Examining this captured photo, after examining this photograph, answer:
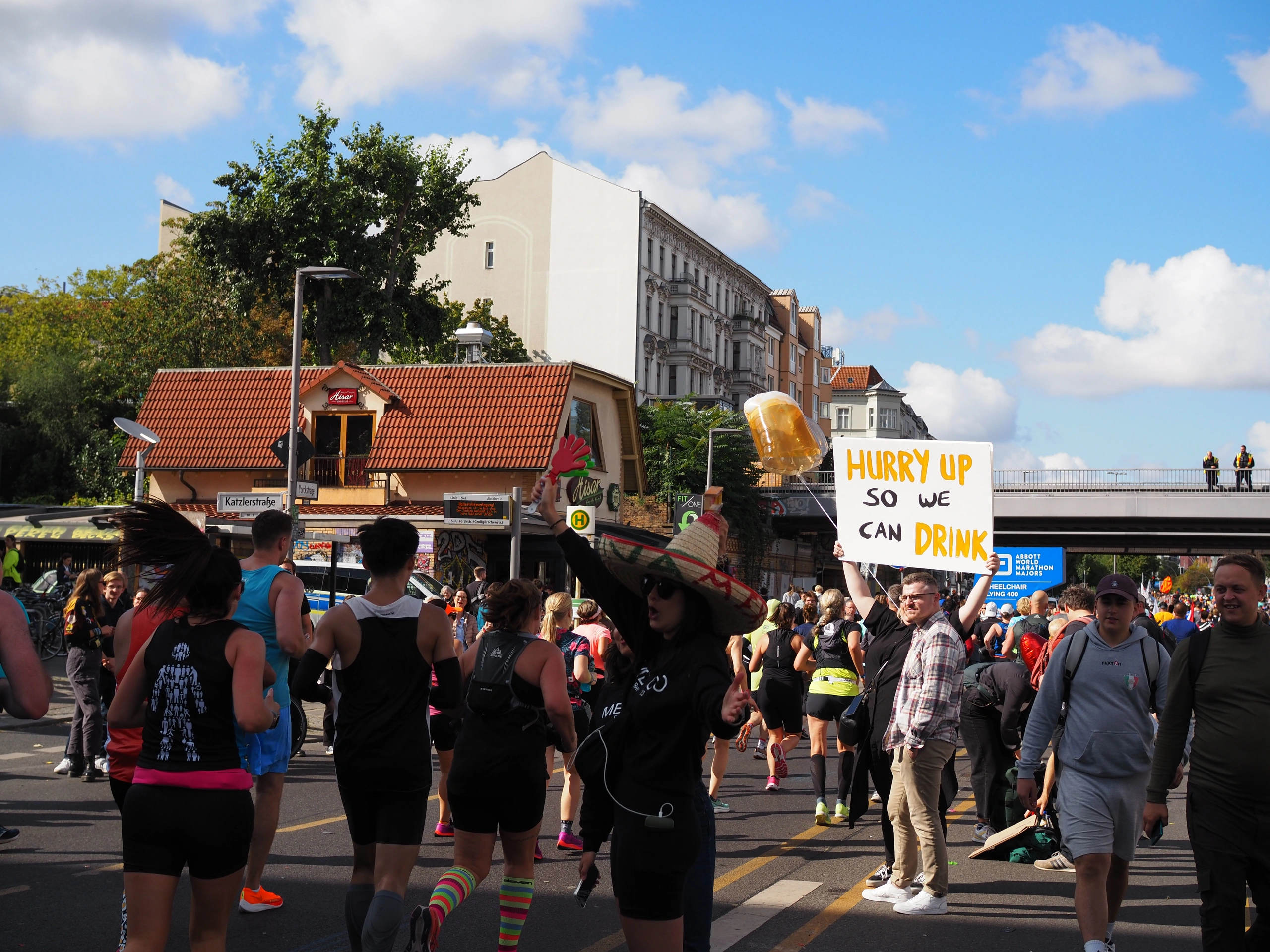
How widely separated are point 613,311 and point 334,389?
103 ft

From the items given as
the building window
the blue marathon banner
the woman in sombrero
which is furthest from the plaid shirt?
the building window

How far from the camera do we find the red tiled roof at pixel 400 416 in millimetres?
31750

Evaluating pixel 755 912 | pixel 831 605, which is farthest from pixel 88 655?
pixel 755 912

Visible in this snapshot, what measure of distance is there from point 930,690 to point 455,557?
25889 mm

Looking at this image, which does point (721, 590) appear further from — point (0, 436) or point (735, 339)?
point (735, 339)

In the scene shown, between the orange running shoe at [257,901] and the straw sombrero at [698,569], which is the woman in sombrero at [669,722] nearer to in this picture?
the straw sombrero at [698,569]

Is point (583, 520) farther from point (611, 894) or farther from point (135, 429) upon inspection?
point (611, 894)

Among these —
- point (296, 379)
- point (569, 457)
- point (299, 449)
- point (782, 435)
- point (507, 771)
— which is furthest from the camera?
point (296, 379)

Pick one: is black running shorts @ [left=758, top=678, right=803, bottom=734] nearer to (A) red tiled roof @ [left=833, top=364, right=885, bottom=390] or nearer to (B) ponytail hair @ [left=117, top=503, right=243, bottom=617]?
(B) ponytail hair @ [left=117, top=503, right=243, bottom=617]

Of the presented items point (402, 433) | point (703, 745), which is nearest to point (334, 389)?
point (402, 433)

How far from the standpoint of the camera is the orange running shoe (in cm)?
646

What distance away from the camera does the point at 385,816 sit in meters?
4.91

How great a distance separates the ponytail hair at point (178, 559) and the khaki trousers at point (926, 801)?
157 inches

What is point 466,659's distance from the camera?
22.5 ft
